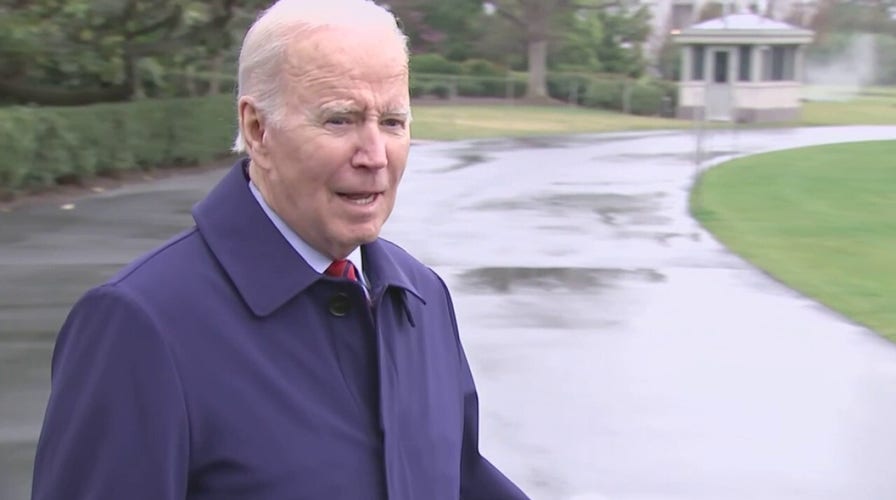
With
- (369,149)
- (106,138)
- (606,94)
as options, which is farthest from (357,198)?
(606,94)

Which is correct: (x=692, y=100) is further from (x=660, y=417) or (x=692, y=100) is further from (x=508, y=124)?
(x=660, y=417)

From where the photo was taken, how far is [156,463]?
1657 mm

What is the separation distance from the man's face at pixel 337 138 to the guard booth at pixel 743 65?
35937 millimetres

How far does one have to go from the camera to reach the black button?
1844 mm

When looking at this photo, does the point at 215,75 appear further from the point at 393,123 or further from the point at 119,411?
the point at 119,411

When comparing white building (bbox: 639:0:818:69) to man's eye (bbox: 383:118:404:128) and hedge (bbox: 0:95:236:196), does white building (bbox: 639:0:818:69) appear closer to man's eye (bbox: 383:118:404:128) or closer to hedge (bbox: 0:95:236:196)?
hedge (bbox: 0:95:236:196)

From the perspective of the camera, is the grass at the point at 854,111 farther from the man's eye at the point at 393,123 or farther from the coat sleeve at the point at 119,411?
the coat sleeve at the point at 119,411

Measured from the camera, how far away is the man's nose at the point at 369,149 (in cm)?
184

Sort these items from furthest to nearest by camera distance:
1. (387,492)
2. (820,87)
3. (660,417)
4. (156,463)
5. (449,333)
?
(820,87)
(660,417)
(449,333)
(387,492)
(156,463)

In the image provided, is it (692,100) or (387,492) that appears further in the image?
(692,100)

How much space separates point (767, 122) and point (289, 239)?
126ft

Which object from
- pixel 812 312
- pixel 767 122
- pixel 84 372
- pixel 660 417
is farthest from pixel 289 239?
pixel 767 122

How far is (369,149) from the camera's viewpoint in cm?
184

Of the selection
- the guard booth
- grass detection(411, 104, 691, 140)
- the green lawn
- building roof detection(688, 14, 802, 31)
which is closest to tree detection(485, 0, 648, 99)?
grass detection(411, 104, 691, 140)
